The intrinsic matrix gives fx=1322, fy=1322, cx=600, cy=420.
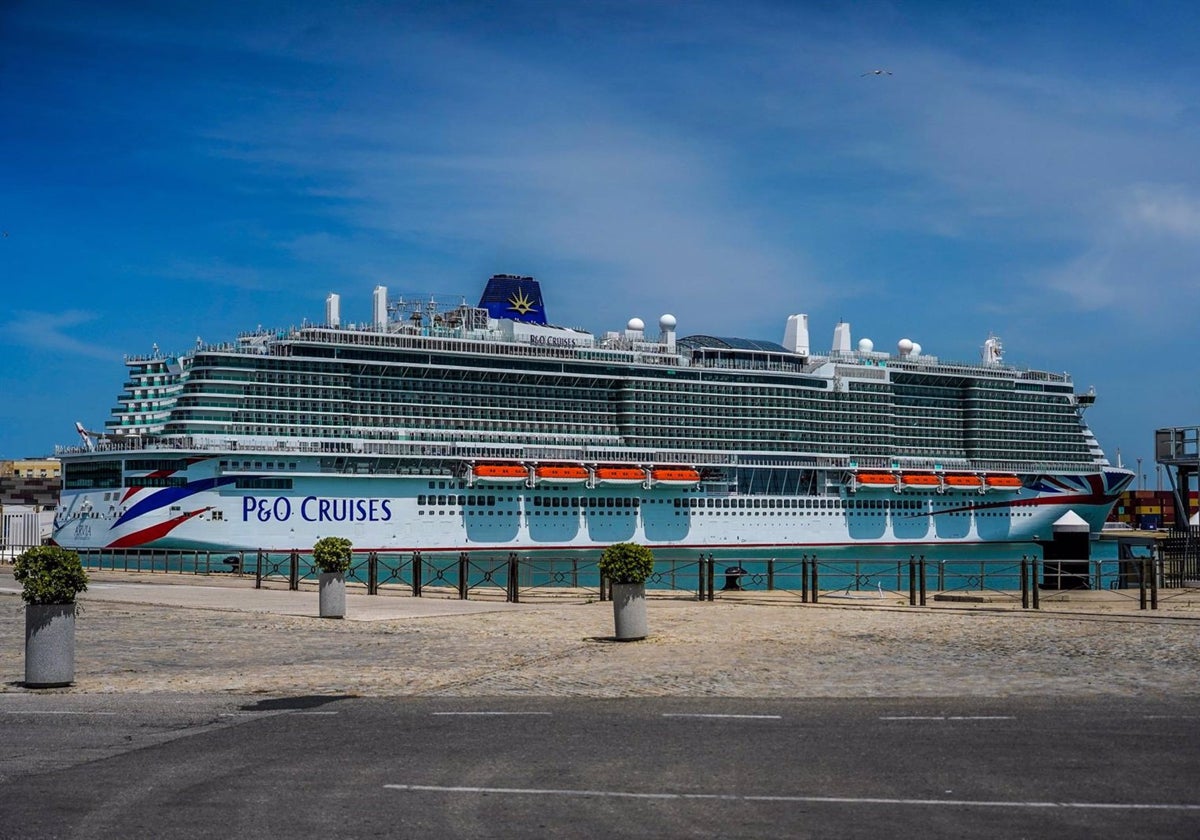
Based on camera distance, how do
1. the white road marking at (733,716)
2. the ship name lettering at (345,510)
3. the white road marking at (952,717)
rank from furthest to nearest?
the ship name lettering at (345,510), the white road marking at (733,716), the white road marking at (952,717)

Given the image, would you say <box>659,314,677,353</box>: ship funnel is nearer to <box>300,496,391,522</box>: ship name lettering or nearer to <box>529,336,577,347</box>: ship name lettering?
<box>529,336,577,347</box>: ship name lettering

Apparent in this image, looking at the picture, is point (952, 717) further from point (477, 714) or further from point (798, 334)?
point (798, 334)

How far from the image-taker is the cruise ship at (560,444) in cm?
6831

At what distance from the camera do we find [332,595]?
22.4 metres

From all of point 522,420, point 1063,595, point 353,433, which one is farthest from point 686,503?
point 1063,595

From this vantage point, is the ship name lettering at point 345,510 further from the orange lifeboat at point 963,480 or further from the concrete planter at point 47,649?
the concrete planter at point 47,649

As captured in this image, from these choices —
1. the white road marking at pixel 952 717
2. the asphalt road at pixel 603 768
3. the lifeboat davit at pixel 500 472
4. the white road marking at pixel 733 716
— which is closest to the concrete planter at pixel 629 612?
the asphalt road at pixel 603 768

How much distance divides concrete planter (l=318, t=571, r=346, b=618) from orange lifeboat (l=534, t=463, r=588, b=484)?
55.1 meters

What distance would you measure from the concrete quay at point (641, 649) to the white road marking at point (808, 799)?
14.9ft

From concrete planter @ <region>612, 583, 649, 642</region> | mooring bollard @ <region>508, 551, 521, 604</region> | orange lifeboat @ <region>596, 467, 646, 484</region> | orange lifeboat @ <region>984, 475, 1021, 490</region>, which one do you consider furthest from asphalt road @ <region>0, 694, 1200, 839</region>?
orange lifeboat @ <region>984, 475, 1021, 490</region>

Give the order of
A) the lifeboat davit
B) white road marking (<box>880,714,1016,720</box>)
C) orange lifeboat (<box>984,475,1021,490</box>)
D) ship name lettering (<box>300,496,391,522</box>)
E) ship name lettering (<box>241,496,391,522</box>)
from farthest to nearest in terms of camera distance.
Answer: orange lifeboat (<box>984,475,1021,490</box>), the lifeboat davit, ship name lettering (<box>300,496,391,522</box>), ship name lettering (<box>241,496,391,522</box>), white road marking (<box>880,714,1016,720</box>)

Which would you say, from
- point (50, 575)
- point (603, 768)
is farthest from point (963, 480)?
point (603, 768)

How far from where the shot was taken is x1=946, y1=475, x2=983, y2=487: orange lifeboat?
97188mm

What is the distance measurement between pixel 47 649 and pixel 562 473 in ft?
213
